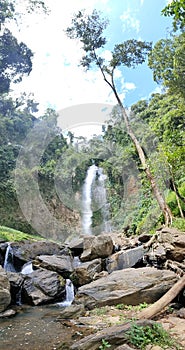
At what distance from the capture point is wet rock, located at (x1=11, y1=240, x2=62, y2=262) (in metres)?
11.3

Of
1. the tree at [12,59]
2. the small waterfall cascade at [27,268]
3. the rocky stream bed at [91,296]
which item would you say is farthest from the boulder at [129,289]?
the tree at [12,59]

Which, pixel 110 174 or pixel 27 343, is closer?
pixel 27 343

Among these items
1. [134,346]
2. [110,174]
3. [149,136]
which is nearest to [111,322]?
[134,346]

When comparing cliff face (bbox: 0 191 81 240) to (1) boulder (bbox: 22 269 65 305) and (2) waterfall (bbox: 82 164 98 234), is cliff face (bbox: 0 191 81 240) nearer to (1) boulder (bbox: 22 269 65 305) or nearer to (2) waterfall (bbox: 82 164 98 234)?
(2) waterfall (bbox: 82 164 98 234)

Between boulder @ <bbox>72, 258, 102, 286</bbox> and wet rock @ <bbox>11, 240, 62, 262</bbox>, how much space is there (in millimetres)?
3098

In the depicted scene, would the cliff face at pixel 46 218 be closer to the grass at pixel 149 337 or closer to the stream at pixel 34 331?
the stream at pixel 34 331

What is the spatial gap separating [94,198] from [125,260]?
813 inches

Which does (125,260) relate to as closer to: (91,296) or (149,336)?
(91,296)

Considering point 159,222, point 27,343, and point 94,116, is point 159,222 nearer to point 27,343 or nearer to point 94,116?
point 27,343

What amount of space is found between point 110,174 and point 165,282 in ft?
76.9

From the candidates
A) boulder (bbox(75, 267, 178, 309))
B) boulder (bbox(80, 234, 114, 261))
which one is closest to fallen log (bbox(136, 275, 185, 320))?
boulder (bbox(75, 267, 178, 309))

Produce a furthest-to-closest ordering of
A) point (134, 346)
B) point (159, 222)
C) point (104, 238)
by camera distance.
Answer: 1. point (159, 222)
2. point (104, 238)
3. point (134, 346)

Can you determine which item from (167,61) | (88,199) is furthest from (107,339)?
(88,199)

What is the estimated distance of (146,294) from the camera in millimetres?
5969
